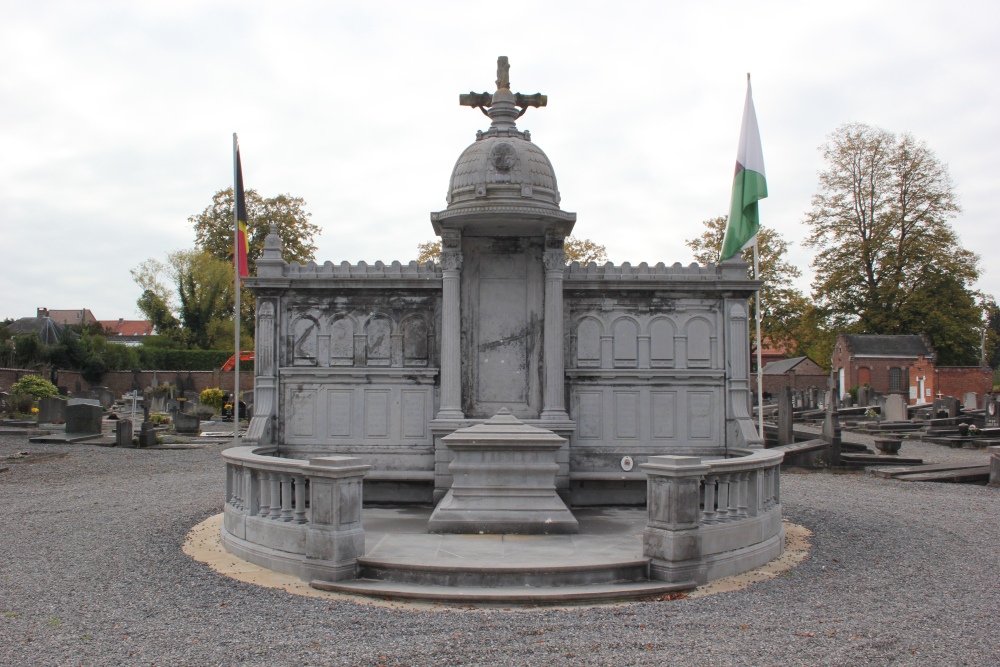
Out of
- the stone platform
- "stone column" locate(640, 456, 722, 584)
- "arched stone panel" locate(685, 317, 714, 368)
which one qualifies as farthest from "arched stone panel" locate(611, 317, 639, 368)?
"stone column" locate(640, 456, 722, 584)

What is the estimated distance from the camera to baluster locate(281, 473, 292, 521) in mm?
8695

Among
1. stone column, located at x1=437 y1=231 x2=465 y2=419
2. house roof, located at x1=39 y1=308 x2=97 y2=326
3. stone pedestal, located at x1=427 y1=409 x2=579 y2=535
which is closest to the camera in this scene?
stone pedestal, located at x1=427 y1=409 x2=579 y2=535

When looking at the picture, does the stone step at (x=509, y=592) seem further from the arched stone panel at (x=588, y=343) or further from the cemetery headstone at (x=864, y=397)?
the cemetery headstone at (x=864, y=397)

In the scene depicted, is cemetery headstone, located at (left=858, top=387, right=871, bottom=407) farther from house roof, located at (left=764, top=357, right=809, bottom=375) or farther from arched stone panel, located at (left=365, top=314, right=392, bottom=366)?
arched stone panel, located at (left=365, top=314, right=392, bottom=366)

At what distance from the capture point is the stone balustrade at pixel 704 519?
805 centimetres

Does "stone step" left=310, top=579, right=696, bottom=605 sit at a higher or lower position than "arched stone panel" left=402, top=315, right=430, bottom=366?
lower

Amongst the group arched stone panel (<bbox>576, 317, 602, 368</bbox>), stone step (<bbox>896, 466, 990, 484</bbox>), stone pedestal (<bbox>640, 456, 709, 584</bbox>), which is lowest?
stone step (<bbox>896, 466, 990, 484</bbox>)

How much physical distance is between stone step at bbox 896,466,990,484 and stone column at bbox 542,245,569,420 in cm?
965

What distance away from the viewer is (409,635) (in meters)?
6.34

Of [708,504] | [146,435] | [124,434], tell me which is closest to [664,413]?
[708,504]

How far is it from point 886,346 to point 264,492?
45.6 meters

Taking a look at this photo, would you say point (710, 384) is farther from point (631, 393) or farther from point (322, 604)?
point (322, 604)

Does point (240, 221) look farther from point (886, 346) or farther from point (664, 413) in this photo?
point (886, 346)

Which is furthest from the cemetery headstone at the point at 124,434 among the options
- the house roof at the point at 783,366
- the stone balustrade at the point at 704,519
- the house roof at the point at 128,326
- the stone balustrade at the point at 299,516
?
the house roof at the point at 128,326
